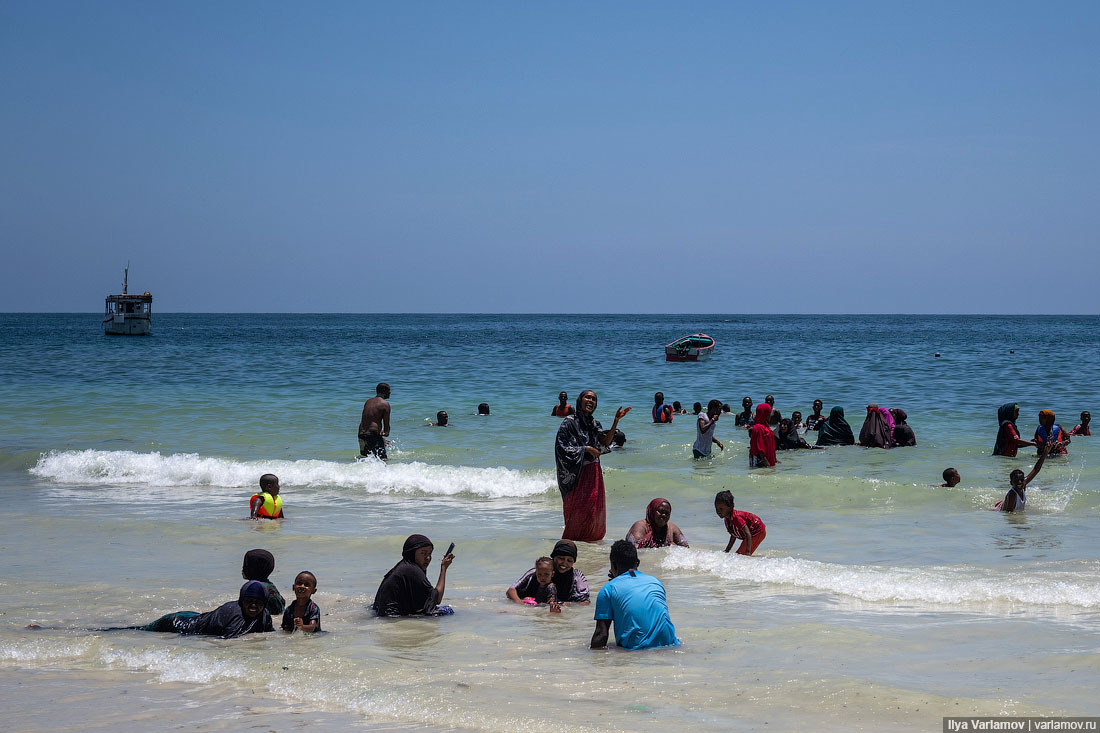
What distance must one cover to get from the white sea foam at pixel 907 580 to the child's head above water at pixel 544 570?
1715mm

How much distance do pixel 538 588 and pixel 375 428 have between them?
30.7 ft

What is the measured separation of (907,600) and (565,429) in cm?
344

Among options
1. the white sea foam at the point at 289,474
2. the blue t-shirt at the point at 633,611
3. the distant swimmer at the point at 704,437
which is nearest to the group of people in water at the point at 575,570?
the blue t-shirt at the point at 633,611

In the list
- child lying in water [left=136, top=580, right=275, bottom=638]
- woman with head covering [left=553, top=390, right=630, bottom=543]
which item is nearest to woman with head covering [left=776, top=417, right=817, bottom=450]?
woman with head covering [left=553, top=390, right=630, bottom=543]

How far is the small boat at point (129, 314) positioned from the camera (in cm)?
7450

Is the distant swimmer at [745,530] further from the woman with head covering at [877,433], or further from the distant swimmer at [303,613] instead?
the woman with head covering at [877,433]

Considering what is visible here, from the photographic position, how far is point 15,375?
35344mm

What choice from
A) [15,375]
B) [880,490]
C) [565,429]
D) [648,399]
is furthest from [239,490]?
[15,375]

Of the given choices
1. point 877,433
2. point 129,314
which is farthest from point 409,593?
point 129,314

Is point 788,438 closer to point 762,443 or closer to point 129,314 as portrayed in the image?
point 762,443

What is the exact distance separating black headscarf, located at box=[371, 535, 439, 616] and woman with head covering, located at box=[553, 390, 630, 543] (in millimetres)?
2272

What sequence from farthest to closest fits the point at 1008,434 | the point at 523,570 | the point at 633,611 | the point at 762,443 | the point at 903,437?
1. the point at 903,437
2. the point at 1008,434
3. the point at 762,443
4. the point at 523,570
5. the point at 633,611

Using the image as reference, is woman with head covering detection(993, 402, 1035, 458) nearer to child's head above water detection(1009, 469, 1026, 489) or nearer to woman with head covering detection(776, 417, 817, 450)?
woman with head covering detection(776, 417, 817, 450)

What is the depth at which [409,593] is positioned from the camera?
7.45 meters
